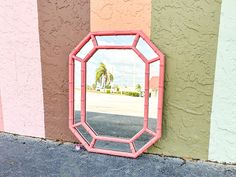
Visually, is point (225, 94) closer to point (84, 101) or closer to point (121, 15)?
point (121, 15)

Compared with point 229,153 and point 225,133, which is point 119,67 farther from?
point 229,153

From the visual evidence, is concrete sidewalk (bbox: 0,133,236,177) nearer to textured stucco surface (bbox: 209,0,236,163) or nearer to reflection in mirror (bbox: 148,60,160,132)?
textured stucco surface (bbox: 209,0,236,163)

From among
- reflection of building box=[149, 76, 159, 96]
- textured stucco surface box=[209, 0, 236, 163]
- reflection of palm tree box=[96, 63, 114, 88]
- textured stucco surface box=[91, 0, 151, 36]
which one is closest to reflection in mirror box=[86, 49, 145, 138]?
reflection of palm tree box=[96, 63, 114, 88]

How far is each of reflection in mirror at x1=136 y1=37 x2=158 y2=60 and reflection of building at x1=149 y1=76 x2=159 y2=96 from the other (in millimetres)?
231

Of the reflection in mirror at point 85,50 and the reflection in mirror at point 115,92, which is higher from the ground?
the reflection in mirror at point 85,50

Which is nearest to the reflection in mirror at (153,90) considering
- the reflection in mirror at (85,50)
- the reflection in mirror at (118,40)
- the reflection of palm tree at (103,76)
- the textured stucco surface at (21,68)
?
the reflection in mirror at (118,40)

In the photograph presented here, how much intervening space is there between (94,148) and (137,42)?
1344mm

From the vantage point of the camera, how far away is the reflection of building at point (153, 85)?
2184mm

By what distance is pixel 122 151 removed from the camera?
2.32 meters

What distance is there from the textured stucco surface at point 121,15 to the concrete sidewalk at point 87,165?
1.43 meters

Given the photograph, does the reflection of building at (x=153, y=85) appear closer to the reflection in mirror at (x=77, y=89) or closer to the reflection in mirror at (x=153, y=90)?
the reflection in mirror at (x=153, y=90)

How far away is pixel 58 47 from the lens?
2.56 m

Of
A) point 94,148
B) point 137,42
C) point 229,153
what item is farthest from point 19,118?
point 229,153

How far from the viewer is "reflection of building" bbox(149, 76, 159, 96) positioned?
218 cm
